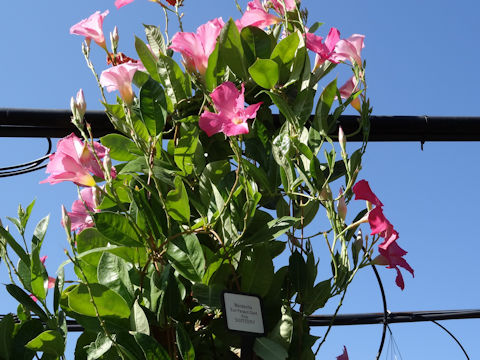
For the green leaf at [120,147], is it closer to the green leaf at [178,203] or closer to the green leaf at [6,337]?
the green leaf at [178,203]

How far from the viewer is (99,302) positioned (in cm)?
A: 83

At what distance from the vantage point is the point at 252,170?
0.94m

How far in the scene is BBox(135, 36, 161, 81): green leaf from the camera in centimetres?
102

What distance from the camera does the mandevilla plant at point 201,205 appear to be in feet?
2.77

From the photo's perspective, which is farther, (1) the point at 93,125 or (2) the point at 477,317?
(2) the point at 477,317

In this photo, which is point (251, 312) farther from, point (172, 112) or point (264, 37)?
point (264, 37)

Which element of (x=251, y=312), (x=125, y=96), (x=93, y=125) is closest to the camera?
(x=251, y=312)

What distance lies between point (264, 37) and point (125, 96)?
0.84 ft

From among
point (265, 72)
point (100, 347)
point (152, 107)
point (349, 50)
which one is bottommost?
point (100, 347)

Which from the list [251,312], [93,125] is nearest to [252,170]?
[251,312]

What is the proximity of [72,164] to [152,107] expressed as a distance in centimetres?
15

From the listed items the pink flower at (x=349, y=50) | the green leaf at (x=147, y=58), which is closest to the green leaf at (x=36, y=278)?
the green leaf at (x=147, y=58)

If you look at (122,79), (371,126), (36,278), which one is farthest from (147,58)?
(371,126)

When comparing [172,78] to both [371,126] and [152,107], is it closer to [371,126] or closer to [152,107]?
[152,107]
